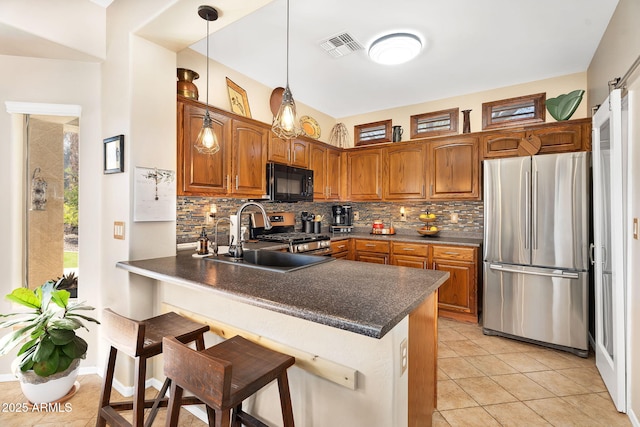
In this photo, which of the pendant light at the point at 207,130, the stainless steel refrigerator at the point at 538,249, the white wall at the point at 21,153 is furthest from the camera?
the stainless steel refrigerator at the point at 538,249

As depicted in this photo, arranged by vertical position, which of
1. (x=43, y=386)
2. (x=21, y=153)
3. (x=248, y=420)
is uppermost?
(x=21, y=153)

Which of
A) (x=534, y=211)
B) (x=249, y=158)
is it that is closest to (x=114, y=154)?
(x=249, y=158)

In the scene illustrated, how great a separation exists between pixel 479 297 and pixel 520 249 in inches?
35.2

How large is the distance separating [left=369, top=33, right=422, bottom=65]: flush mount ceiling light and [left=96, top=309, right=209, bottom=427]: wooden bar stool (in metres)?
2.57

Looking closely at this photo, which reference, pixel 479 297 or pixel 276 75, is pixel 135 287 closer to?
pixel 276 75

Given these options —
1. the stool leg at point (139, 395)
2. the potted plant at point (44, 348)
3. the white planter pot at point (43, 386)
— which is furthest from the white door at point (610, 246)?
the white planter pot at point (43, 386)

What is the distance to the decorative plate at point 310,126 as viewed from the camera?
13.9 ft

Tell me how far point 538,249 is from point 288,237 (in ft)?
8.18

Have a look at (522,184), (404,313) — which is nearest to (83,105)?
(404,313)

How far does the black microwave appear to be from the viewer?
129 inches

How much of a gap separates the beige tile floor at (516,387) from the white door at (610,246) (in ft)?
0.48

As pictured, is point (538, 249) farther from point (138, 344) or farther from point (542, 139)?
point (138, 344)

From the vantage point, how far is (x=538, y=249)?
9.20 ft

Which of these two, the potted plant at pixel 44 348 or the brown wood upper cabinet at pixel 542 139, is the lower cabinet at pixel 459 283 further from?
the potted plant at pixel 44 348
